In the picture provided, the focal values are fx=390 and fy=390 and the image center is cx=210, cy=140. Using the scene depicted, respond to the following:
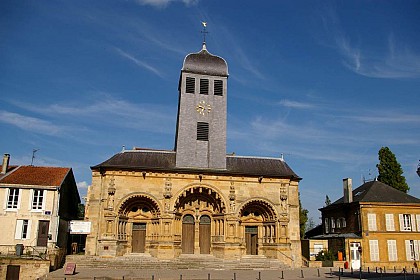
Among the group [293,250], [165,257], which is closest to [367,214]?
[293,250]

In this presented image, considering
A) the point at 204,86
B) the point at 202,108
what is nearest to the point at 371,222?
the point at 202,108

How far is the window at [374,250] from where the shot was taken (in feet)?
94.9

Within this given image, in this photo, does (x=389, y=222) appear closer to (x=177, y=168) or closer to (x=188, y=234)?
(x=188, y=234)

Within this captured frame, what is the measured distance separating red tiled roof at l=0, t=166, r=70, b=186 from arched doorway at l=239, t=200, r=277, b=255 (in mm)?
12983

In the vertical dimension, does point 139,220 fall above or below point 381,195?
below

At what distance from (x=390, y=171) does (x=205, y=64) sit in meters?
20.5

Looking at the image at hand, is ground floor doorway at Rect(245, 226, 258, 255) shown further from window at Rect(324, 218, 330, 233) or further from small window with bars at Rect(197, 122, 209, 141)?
window at Rect(324, 218, 330, 233)

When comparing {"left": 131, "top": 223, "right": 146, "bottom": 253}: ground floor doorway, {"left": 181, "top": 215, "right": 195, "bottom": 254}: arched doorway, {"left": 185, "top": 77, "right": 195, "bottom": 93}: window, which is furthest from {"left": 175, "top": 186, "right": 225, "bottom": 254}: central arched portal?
{"left": 185, "top": 77, "right": 195, "bottom": 93}: window

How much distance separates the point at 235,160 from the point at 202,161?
261cm

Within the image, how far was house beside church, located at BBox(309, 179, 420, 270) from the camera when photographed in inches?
1136

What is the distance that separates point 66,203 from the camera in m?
28.1

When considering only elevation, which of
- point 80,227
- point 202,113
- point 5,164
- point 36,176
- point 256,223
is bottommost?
point 80,227

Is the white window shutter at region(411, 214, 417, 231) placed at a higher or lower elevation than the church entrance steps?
higher

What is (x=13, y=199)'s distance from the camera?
2453 centimetres
